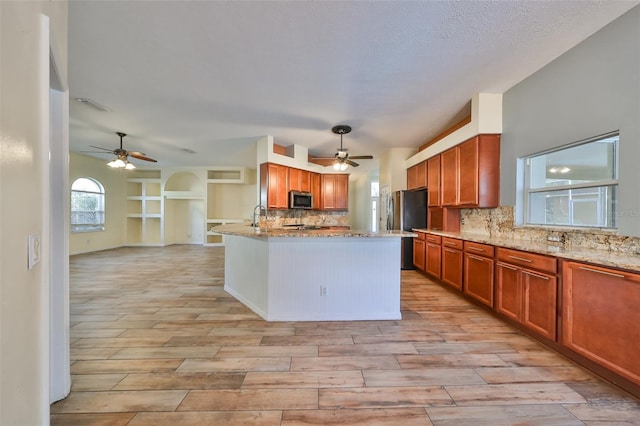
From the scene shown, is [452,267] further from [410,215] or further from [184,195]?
[184,195]

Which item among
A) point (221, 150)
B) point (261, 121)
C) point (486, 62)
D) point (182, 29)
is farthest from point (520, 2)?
point (221, 150)

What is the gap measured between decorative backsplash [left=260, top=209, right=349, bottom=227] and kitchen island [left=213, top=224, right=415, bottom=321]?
2854mm

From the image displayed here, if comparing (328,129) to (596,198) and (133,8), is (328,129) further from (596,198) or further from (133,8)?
(596,198)

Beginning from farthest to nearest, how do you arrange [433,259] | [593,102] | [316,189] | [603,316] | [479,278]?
[316,189]
[433,259]
[479,278]
[593,102]
[603,316]

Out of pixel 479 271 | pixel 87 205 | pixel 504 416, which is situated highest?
pixel 87 205

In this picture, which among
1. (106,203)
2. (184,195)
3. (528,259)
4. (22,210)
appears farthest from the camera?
(184,195)

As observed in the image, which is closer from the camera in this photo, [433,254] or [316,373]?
[316,373]

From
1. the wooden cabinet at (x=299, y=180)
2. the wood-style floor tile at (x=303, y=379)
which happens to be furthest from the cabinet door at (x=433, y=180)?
the wood-style floor tile at (x=303, y=379)

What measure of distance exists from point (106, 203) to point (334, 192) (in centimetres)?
652

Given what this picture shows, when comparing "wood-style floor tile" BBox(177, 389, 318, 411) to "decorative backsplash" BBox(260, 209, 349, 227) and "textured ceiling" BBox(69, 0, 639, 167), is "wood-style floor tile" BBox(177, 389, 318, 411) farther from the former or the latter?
"decorative backsplash" BBox(260, 209, 349, 227)

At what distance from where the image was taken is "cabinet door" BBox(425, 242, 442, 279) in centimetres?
410

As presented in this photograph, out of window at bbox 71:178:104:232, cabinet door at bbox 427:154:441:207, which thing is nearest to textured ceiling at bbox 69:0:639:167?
cabinet door at bbox 427:154:441:207

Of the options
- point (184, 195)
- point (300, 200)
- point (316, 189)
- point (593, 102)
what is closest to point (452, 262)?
point (593, 102)

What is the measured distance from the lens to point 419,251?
15.8 ft
